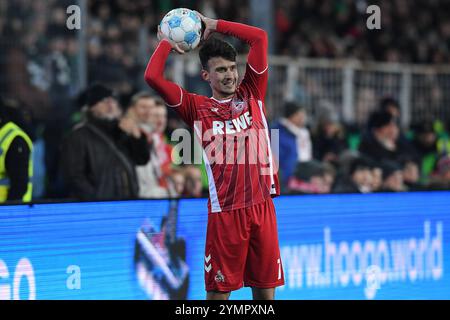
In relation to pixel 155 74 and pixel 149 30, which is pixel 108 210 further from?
pixel 149 30

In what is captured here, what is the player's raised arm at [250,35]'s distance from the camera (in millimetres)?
5855

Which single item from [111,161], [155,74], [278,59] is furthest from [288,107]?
[155,74]

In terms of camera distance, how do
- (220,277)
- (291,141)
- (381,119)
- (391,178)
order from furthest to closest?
(381,119), (291,141), (391,178), (220,277)

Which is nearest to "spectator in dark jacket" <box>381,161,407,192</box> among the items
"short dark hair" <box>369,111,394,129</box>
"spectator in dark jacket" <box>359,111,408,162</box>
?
"spectator in dark jacket" <box>359,111,408,162</box>

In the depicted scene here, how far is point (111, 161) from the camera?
8031 mm

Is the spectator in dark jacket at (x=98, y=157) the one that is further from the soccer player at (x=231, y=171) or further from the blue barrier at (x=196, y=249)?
the soccer player at (x=231, y=171)

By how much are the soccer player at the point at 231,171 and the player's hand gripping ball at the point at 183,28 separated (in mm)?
50

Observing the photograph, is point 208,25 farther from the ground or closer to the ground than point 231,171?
farther from the ground

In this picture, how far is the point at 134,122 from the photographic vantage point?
8383 millimetres

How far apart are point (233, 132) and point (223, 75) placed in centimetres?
35

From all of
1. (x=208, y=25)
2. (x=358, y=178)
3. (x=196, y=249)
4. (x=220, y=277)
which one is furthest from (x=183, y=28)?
(x=358, y=178)

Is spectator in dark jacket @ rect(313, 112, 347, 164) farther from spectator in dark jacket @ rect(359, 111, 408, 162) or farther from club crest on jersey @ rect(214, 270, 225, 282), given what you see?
club crest on jersey @ rect(214, 270, 225, 282)

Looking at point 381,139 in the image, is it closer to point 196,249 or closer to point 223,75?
point 196,249

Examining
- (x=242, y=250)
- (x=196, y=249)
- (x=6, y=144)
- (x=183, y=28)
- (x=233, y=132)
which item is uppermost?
(x=183, y=28)
